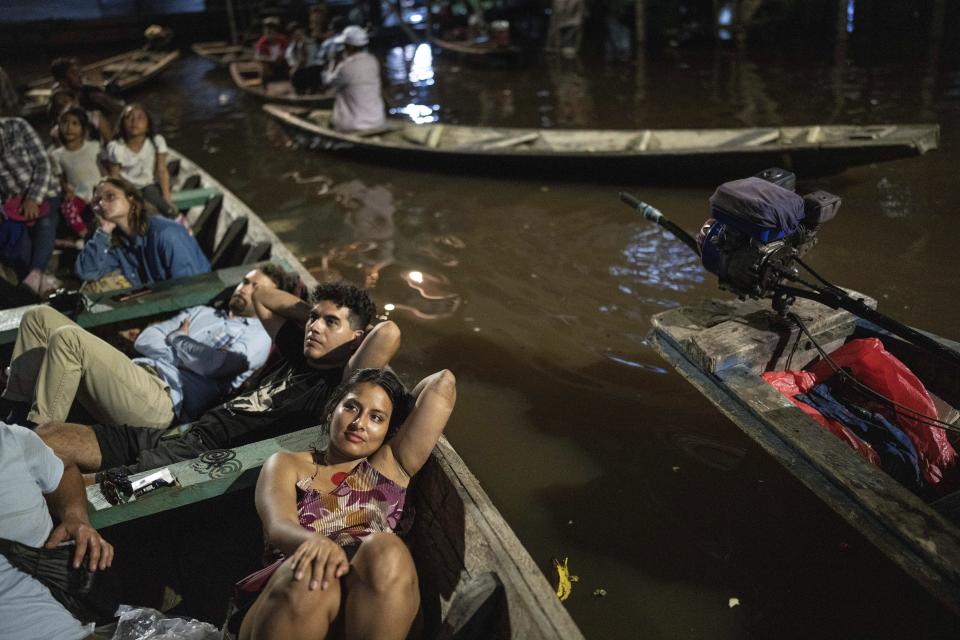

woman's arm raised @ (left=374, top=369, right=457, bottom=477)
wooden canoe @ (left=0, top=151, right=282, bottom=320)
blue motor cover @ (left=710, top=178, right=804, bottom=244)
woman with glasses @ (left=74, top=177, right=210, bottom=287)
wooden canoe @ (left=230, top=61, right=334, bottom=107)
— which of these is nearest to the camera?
woman's arm raised @ (left=374, top=369, right=457, bottom=477)

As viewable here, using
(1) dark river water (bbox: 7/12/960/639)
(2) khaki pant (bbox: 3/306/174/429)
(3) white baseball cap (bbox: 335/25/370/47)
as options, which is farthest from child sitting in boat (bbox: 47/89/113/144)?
(2) khaki pant (bbox: 3/306/174/429)

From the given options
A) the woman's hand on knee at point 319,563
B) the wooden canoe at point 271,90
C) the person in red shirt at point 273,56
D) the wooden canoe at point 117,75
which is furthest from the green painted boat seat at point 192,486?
the wooden canoe at point 117,75

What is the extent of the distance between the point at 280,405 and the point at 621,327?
2.55 m

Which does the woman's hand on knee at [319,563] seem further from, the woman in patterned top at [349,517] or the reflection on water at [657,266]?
Result: the reflection on water at [657,266]

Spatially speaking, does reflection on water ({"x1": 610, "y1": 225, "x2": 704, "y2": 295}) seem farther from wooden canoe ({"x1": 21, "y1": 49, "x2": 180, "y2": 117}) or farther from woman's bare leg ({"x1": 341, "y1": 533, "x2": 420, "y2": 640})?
wooden canoe ({"x1": 21, "y1": 49, "x2": 180, "y2": 117})

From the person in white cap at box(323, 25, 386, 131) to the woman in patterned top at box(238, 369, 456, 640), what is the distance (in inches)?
268

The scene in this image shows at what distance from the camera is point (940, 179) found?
7133 mm

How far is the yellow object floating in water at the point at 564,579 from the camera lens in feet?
10.1

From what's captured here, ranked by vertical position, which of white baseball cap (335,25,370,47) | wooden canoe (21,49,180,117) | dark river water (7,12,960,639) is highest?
white baseball cap (335,25,370,47)

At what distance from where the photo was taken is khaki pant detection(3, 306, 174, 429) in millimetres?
3068

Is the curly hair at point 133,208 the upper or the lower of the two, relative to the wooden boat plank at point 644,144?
upper

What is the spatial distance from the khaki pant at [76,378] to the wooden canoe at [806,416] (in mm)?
2234

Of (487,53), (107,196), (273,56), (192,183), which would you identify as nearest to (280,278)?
(107,196)

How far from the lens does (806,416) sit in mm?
2691
